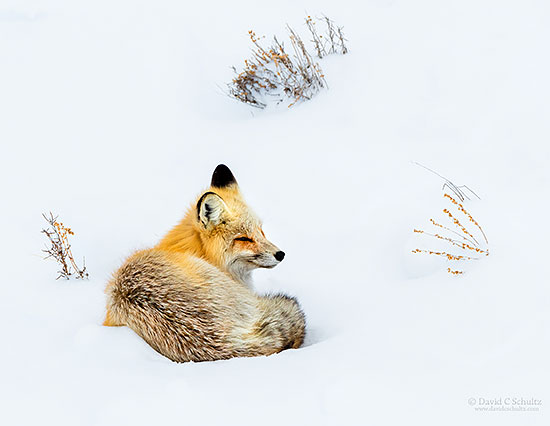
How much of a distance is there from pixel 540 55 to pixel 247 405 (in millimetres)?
4318

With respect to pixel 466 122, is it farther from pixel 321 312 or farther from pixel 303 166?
pixel 321 312

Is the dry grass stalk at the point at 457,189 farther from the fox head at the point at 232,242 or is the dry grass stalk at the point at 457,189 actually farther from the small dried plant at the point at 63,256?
the small dried plant at the point at 63,256

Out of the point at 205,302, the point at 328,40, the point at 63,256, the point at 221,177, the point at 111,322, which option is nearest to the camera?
the point at 205,302

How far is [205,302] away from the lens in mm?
2695

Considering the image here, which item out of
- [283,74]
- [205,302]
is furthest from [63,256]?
[283,74]

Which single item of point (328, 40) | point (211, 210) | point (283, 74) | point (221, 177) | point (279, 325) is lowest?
point (279, 325)

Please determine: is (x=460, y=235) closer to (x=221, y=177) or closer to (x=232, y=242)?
(x=232, y=242)

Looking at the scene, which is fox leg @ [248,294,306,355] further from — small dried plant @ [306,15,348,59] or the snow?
small dried plant @ [306,15,348,59]

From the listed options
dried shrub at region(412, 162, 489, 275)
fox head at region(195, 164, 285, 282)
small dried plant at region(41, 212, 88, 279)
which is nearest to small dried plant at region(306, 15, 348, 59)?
dried shrub at region(412, 162, 489, 275)

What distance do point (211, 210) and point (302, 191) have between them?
1.63 meters

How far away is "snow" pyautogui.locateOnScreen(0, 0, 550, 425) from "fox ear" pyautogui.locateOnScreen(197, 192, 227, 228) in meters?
0.74

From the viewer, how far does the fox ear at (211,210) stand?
3105mm

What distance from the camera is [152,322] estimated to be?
265cm

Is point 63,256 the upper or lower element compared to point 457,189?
lower
